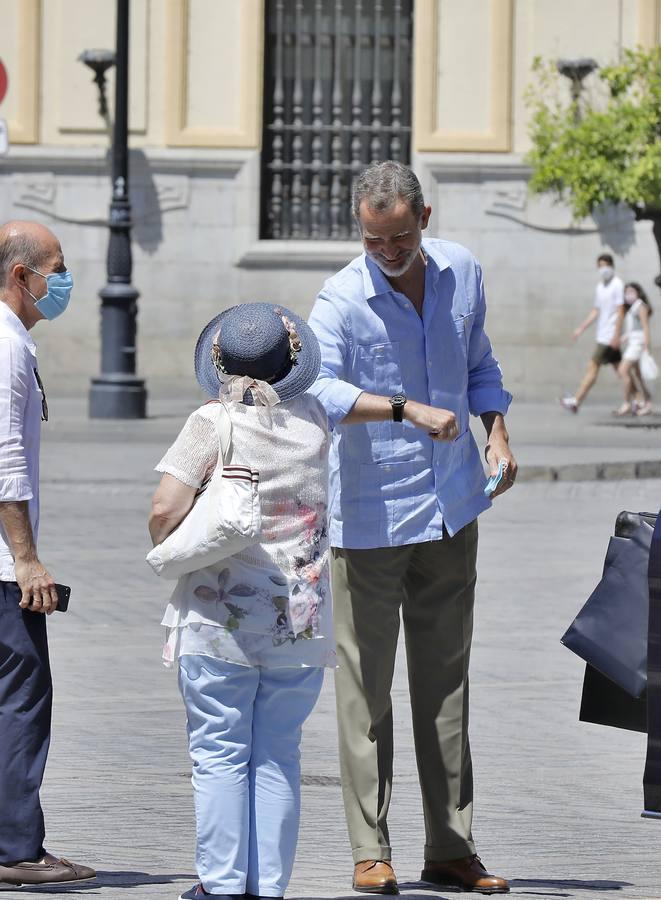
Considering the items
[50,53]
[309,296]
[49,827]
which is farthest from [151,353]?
[49,827]

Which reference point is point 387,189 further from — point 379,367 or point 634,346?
point 634,346

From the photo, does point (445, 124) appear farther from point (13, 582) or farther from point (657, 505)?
point (13, 582)

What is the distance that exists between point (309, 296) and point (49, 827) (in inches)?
833

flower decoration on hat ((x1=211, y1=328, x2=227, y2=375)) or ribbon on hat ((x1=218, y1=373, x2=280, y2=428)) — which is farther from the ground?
flower decoration on hat ((x1=211, y1=328, x2=227, y2=375))

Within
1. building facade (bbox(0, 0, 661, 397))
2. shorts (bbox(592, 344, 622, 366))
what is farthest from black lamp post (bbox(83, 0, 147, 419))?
shorts (bbox(592, 344, 622, 366))

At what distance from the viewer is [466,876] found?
530 centimetres

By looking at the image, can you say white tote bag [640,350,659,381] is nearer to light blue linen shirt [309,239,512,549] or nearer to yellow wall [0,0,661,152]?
yellow wall [0,0,661,152]

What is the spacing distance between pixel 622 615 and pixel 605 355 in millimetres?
19135

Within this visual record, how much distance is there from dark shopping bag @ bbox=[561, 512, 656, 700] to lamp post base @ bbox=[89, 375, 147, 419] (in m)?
17.0

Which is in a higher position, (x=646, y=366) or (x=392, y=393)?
(x=392, y=393)

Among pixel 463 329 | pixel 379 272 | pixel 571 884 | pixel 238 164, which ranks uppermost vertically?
pixel 238 164

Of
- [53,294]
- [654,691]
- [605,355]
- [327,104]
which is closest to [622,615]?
[654,691]

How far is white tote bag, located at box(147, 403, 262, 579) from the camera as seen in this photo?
4605 millimetres

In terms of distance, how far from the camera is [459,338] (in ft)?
18.0
